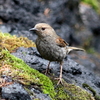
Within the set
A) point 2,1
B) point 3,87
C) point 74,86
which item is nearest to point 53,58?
point 74,86

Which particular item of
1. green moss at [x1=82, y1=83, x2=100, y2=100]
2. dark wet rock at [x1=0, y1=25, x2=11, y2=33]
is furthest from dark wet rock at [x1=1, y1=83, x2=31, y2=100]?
dark wet rock at [x1=0, y1=25, x2=11, y2=33]

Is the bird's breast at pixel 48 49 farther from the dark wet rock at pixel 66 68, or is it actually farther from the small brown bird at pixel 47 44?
the dark wet rock at pixel 66 68

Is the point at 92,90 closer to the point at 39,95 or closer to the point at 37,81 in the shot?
the point at 37,81

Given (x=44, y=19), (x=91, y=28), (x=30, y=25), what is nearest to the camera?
(x=30, y=25)

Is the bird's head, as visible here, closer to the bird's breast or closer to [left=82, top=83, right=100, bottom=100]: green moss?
the bird's breast

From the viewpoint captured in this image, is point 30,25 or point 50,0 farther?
point 50,0

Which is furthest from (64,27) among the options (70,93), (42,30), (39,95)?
(39,95)

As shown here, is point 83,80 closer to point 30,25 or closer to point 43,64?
point 43,64
